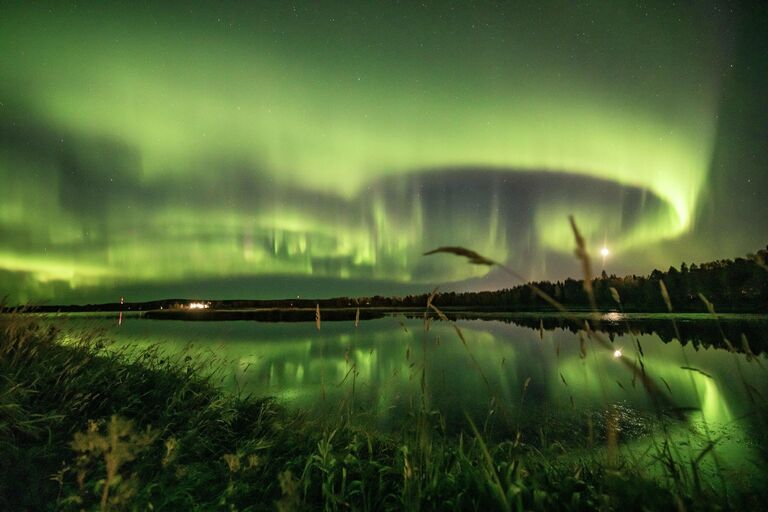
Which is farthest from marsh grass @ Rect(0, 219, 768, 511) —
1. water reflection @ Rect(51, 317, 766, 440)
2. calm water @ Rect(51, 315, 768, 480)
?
water reflection @ Rect(51, 317, 766, 440)

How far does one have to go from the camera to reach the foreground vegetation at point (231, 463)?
304 cm

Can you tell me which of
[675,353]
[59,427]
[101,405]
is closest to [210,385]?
[101,405]

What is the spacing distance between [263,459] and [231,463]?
133 centimetres

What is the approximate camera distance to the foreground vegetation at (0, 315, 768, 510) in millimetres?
3045

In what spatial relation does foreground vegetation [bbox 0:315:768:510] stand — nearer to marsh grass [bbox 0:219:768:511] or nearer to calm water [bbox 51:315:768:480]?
marsh grass [bbox 0:219:768:511]

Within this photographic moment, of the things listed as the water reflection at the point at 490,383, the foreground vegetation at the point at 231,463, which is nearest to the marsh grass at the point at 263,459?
the foreground vegetation at the point at 231,463

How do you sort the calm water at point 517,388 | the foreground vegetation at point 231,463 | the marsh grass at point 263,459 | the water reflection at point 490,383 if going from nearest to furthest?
the marsh grass at point 263,459, the foreground vegetation at point 231,463, the calm water at point 517,388, the water reflection at point 490,383

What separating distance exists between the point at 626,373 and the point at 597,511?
18.5 meters

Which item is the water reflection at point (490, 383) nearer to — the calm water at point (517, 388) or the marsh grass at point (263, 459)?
the calm water at point (517, 388)

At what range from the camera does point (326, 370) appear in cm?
2052

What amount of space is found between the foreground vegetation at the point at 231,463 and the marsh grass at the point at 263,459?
2 centimetres

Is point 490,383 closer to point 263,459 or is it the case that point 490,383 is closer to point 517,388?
point 517,388

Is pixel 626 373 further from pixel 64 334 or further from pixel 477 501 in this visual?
pixel 64 334

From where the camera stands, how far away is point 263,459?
15.4ft
